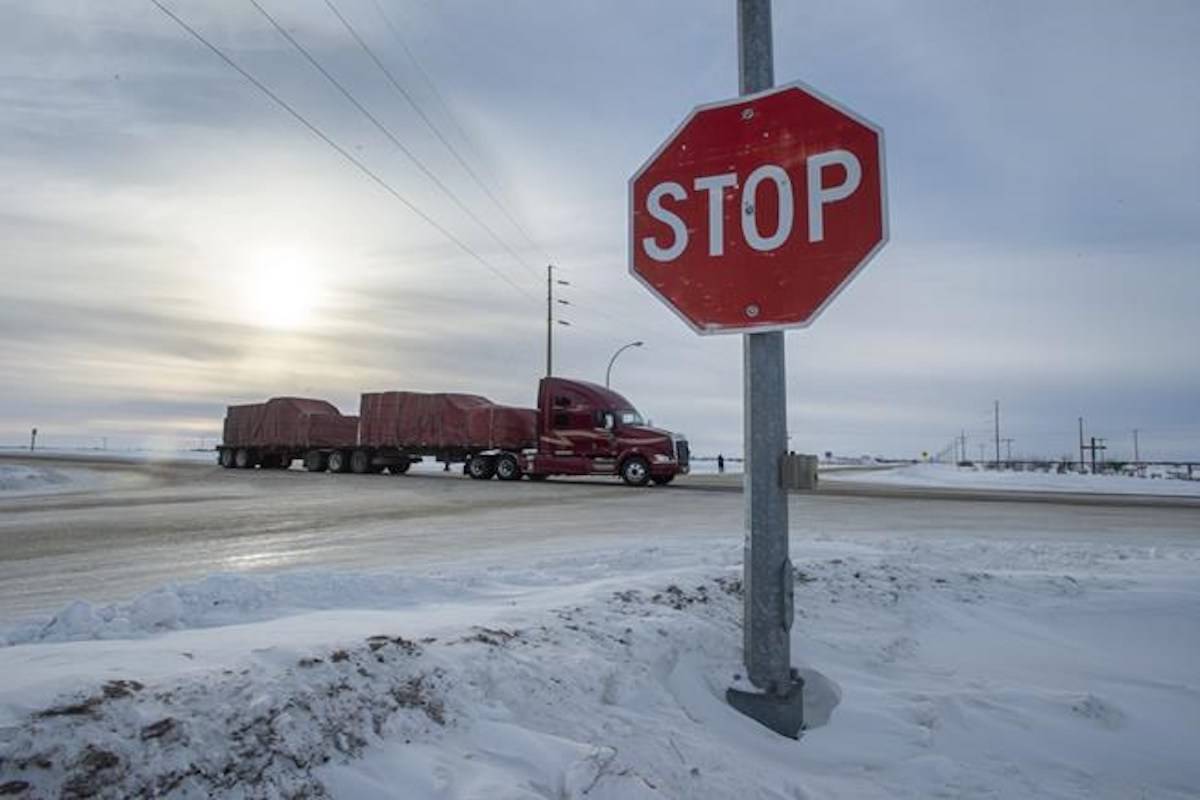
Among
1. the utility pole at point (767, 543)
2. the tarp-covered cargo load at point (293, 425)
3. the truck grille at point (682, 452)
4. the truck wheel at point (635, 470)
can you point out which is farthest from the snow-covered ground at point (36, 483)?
the utility pole at point (767, 543)

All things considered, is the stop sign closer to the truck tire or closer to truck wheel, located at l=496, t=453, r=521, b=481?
truck wheel, located at l=496, t=453, r=521, b=481

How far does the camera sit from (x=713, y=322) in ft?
10.8

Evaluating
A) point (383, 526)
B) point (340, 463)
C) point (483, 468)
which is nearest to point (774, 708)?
point (383, 526)

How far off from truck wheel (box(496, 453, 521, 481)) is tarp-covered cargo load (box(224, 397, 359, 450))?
385 inches

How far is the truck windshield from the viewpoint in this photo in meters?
25.3

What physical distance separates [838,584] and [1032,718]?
6.11ft

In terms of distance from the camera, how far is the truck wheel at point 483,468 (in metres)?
27.8

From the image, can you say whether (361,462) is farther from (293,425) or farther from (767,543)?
(767,543)

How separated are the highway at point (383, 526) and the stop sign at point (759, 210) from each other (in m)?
4.52

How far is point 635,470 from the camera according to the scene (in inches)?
968

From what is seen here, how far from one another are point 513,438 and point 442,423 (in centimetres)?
344

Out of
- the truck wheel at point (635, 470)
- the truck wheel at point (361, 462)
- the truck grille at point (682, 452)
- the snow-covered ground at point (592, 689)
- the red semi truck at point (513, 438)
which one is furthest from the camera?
the truck wheel at point (361, 462)

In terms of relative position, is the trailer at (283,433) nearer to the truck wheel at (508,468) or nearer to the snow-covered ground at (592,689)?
the truck wheel at (508,468)

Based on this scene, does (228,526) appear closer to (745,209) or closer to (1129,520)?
(745,209)
